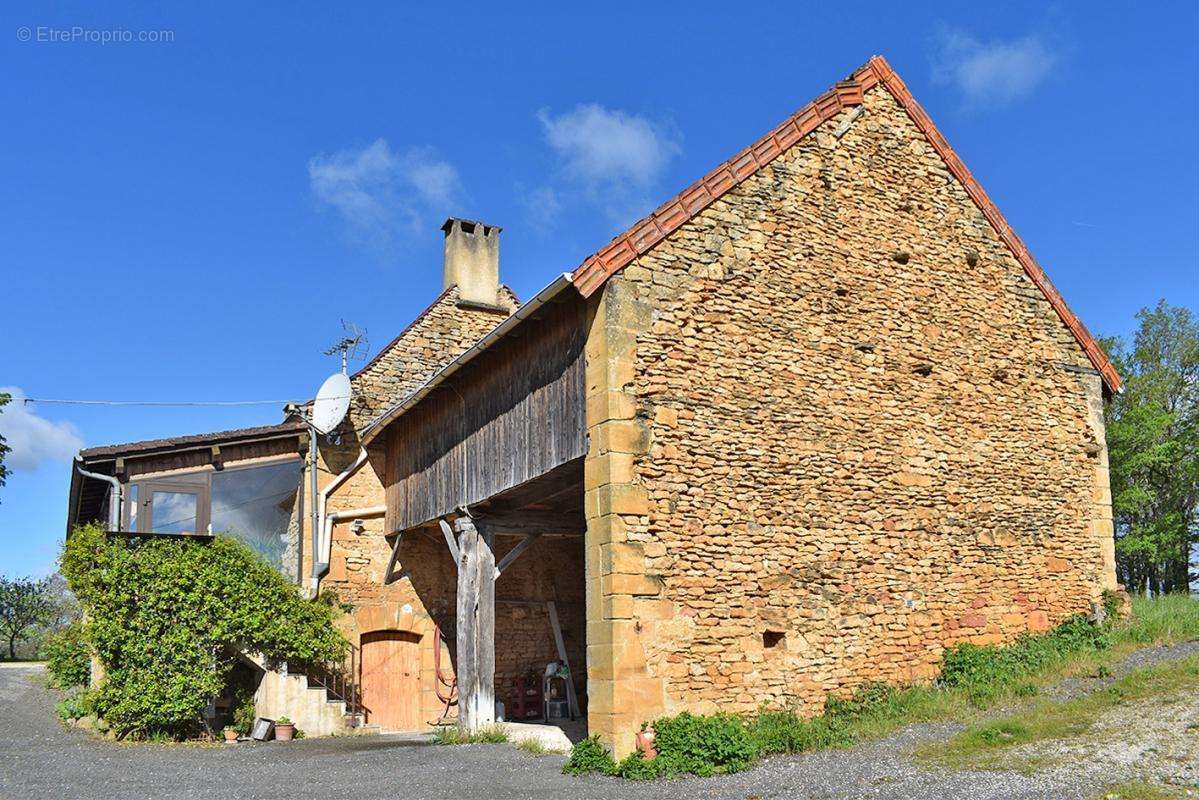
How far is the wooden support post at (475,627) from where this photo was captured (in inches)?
515

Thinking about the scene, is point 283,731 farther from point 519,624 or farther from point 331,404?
point 331,404

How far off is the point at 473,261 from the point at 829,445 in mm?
9360

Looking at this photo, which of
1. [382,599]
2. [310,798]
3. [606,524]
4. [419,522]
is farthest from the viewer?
[382,599]

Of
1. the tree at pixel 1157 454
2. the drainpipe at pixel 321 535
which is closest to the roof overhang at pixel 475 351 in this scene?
the drainpipe at pixel 321 535

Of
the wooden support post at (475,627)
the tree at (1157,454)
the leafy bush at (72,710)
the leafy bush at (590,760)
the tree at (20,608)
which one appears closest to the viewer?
the leafy bush at (590,760)

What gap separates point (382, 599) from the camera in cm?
1622

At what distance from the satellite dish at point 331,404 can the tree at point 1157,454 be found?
19.1 metres

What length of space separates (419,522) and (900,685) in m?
7.35

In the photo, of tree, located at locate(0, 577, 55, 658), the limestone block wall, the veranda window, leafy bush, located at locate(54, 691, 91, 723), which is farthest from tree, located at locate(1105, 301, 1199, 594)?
tree, located at locate(0, 577, 55, 658)

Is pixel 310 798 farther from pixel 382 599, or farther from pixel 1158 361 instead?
pixel 1158 361

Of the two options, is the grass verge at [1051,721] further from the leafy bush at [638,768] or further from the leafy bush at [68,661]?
the leafy bush at [68,661]

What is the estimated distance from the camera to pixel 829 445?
1164cm

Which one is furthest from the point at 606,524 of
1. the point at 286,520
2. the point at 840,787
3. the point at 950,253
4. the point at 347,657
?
the point at 286,520

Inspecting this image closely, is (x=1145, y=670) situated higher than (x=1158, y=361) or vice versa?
(x=1158, y=361)
